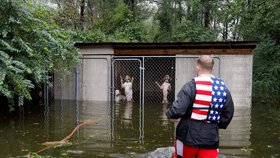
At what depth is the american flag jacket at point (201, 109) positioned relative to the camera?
3.22 metres

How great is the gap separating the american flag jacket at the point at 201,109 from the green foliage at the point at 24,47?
17.4ft

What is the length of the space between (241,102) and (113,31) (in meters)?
12.0

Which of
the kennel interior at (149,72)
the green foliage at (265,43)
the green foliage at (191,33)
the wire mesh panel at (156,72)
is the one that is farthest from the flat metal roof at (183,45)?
the green foliage at (191,33)

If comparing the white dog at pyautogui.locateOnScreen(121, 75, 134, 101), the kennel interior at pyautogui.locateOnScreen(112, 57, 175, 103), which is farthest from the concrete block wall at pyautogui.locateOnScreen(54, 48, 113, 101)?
the kennel interior at pyautogui.locateOnScreen(112, 57, 175, 103)

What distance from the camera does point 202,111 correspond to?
325 centimetres

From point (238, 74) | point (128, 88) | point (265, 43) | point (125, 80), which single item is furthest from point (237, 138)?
point (265, 43)

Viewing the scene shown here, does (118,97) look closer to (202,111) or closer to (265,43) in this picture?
(265,43)

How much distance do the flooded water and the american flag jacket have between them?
80.8 inches

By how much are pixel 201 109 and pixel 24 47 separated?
6.36 metres

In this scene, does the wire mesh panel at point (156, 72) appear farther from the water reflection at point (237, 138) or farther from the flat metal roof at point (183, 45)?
the water reflection at point (237, 138)

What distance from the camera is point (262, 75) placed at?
18.7m

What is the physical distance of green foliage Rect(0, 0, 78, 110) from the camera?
7773mm

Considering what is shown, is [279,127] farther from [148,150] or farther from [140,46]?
[140,46]

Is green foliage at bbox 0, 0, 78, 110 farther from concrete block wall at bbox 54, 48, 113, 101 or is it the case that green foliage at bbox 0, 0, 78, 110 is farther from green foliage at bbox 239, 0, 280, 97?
green foliage at bbox 239, 0, 280, 97
